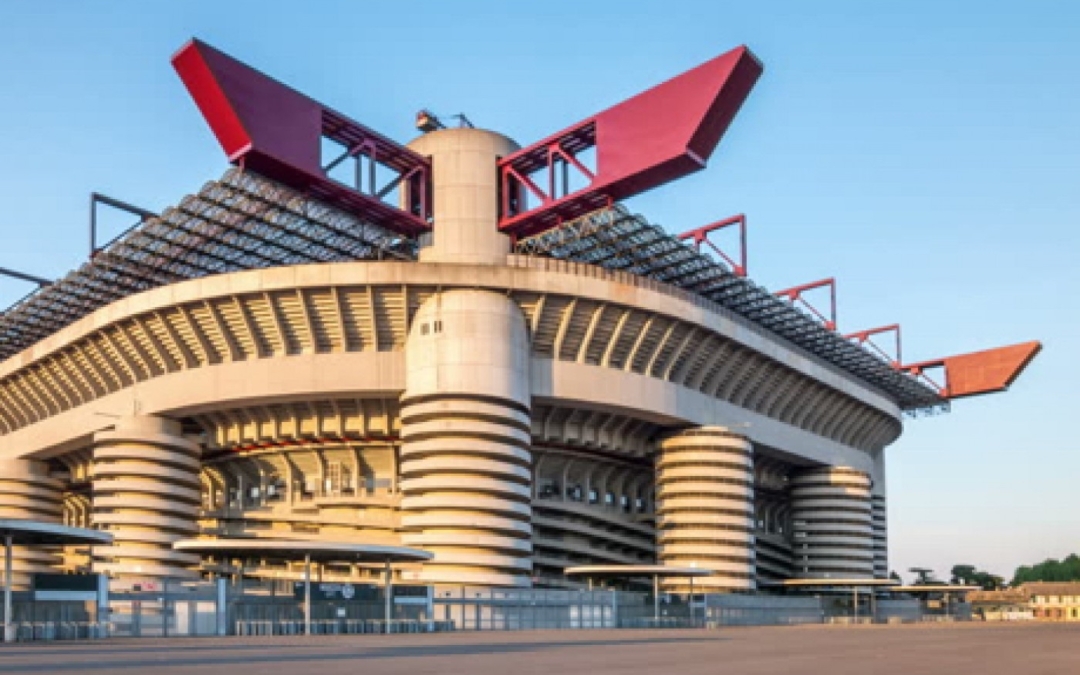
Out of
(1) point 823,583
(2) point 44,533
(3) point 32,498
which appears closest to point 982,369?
(1) point 823,583

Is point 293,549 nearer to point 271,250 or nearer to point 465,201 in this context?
point 271,250

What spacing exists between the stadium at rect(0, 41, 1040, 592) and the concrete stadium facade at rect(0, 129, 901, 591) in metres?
0.17

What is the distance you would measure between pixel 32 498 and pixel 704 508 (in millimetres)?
46524

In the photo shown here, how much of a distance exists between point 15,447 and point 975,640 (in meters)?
68.1

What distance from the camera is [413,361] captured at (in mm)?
72312

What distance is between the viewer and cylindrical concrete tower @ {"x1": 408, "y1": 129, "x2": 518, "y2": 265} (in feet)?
251

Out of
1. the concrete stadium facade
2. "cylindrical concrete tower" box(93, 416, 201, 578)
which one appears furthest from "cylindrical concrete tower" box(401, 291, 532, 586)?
"cylindrical concrete tower" box(93, 416, 201, 578)

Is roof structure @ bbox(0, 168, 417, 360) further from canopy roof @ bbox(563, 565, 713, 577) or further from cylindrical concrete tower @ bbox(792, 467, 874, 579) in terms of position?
cylindrical concrete tower @ bbox(792, 467, 874, 579)

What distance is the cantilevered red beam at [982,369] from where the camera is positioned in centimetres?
11475

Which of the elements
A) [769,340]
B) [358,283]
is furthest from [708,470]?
[358,283]

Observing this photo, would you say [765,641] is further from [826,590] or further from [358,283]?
[826,590]

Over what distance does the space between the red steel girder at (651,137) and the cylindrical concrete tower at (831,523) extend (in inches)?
1647

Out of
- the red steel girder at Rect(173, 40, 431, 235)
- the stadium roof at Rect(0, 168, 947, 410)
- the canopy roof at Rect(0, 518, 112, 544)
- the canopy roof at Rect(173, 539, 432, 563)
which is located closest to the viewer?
the canopy roof at Rect(0, 518, 112, 544)

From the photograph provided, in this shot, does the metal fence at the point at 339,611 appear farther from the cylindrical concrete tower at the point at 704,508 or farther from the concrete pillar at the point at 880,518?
the concrete pillar at the point at 880,518
